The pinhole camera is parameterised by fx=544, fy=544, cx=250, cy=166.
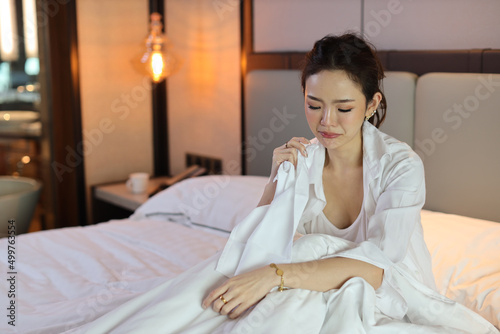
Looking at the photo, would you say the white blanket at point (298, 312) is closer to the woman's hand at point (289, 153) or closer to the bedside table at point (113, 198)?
the woman's hand at point (289, 153)

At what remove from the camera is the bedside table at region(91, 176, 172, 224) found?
283cm

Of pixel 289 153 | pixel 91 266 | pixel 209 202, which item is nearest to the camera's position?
pixel 289 153

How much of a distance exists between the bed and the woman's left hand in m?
0.21

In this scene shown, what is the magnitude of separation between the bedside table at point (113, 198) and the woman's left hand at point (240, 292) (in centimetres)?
160

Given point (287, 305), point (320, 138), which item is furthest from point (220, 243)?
point (287, 305)

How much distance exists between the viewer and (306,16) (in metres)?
2.40

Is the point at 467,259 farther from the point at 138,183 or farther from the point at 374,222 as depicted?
the point at 138,183

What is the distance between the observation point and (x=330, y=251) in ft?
4.37

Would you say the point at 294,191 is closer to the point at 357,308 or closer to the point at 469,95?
the point at 357,308

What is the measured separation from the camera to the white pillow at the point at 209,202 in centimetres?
212

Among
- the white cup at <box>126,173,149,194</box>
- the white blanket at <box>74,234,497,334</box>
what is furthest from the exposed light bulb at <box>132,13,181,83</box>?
the white blanket at <box>74,234,497,334</box>

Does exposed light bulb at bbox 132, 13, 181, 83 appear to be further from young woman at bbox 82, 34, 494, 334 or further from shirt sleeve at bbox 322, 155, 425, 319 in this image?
shirt sleeve at bbox 322, 155, 425, 319

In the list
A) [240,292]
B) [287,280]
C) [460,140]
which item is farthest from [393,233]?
[460,140]

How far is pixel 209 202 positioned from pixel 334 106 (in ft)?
3.20
